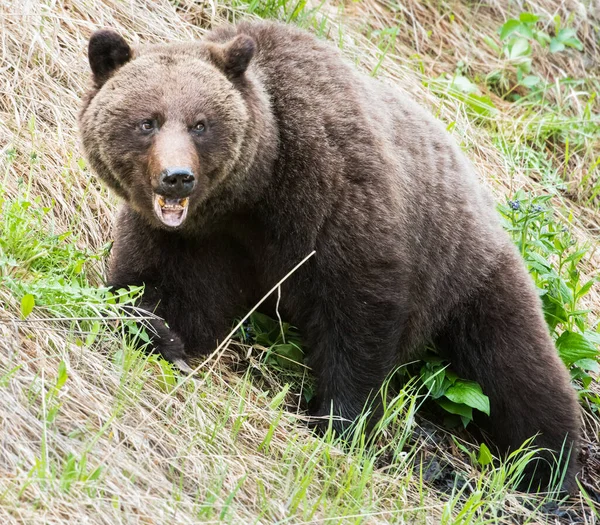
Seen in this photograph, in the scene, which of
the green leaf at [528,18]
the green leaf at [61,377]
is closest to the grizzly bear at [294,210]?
the green leaf at [61,377]

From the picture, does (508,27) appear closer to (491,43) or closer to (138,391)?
(491,43)

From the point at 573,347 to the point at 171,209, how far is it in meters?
3.05

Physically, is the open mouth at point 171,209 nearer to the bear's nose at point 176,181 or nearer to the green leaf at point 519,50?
the bear's nose at point 176,181

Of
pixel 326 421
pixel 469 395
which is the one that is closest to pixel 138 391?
pixel 326 421

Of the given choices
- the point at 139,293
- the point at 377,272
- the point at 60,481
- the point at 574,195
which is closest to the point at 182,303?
the point at 139,293

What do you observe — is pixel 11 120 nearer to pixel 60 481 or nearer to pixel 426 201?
pixel 426 201

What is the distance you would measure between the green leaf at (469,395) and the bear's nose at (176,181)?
90.0 inches

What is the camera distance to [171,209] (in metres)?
4.90

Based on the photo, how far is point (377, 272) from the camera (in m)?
5.28

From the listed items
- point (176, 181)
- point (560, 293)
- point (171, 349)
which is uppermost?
point (176, 181)

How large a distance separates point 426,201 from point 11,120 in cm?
276

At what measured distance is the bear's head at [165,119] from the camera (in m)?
4.85

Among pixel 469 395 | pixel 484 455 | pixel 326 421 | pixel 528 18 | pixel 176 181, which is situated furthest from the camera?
pixel 528 18

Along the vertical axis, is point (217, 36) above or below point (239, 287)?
above
